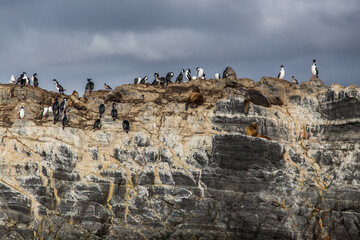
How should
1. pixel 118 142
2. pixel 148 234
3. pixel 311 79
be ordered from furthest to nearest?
pixel 311 79 < pixel 118 142 < pixel 148 234

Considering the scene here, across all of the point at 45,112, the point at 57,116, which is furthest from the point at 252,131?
the point at 45,112

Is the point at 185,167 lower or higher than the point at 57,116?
lower

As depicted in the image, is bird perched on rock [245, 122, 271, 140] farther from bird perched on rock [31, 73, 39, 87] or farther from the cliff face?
bird perched on rock [31, 73, 39, 87]

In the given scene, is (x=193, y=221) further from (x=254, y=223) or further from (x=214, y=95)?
(x=214, y=95)

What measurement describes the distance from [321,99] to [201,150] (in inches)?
451

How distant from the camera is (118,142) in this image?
55250 mm

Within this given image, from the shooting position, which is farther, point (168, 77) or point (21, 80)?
point (168, 77)

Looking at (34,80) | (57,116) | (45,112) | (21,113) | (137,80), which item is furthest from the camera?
(137,80)

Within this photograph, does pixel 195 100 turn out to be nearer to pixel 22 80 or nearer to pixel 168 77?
pixel 168 77

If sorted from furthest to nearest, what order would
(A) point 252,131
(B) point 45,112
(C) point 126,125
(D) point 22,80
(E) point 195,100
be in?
(D) point 22,80 < (E) point 195,100 < (B) point 45,112 < (C) point 126,125 < (A) point 252,131

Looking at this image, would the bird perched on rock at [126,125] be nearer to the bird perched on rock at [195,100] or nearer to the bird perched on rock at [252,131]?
the bird perched on rock at [195,100]

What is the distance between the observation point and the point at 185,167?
54.0m

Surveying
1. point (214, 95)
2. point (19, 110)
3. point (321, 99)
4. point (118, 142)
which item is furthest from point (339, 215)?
point (19, 110)

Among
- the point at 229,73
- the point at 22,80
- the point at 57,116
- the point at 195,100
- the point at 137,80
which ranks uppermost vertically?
the point at 229,73
